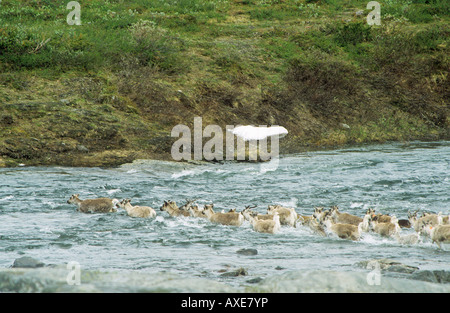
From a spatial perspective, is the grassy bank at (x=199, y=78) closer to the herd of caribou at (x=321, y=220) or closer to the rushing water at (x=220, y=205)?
the rushing water at (x=220, y=205)

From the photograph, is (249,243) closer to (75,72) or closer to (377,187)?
(377,187)

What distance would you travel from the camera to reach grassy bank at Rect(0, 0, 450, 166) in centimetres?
2383

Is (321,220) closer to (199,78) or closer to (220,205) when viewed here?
(220,205)

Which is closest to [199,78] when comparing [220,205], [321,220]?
[220,205]

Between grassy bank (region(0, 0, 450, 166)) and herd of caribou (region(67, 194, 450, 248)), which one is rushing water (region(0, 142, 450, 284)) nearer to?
herd of caribou (region(67, 194, 450, 248))

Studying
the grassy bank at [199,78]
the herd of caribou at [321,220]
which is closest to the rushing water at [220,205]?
the herd of caribou at [321,220]

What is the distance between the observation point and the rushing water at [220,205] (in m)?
11.0

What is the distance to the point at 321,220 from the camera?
13641mm

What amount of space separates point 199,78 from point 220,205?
14.5 metres

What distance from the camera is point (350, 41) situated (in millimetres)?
36875

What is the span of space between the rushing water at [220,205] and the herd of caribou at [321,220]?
184mm

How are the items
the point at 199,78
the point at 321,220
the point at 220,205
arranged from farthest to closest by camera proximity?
1. the point at 199,78
2. the point at 220,205
3. the point at 321,220

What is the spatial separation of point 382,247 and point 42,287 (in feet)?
25.2

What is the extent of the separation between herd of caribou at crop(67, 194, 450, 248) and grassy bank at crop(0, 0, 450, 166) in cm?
670
